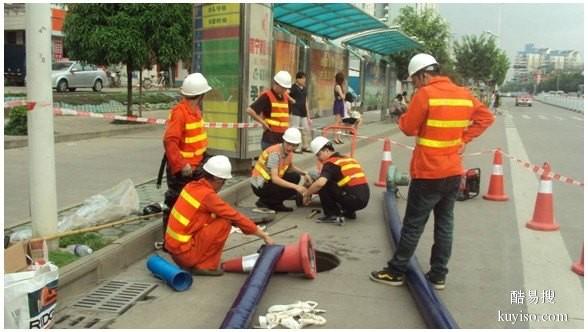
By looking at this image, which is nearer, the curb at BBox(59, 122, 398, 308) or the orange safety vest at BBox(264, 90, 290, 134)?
the curb at BBox(59, 122, 398, 308)

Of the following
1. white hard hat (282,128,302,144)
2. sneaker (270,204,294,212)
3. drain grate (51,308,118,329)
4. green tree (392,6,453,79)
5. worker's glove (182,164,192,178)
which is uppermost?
green tree (392,6,453,79)

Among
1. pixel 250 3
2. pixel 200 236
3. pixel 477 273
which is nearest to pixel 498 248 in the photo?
pixel 477 273

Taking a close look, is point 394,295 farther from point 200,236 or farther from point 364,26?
point 364,26

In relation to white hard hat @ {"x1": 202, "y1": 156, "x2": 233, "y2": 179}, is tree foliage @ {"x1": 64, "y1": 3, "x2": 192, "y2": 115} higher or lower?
higher

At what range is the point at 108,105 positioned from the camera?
18.4 meters

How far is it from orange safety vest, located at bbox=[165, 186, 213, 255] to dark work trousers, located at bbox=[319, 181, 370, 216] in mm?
Result: 1930

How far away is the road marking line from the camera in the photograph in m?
3.97

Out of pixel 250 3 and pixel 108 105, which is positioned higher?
pixel 250 3

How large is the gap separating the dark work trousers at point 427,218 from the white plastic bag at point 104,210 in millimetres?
2630

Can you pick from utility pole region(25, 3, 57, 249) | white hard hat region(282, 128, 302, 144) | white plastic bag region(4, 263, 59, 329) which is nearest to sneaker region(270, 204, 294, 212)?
white hard hat region(282, 128, 302, 144)

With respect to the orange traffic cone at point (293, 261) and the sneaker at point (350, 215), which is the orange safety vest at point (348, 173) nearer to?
the sneaker at point (350, 215)

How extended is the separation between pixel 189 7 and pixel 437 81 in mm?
11270

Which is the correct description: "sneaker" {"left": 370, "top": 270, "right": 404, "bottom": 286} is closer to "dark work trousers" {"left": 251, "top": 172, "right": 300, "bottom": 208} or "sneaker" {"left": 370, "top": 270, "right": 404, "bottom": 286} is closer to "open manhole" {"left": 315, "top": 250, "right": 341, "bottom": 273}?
"open manhole" {"left": 315, "top": 250, "right": 341, "bottom": 273}

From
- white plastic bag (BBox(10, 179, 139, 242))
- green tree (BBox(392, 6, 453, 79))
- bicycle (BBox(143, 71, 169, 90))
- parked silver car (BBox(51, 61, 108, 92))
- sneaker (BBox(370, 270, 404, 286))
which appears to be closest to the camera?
sneaker (BBox(370, 270, 404, 286))
